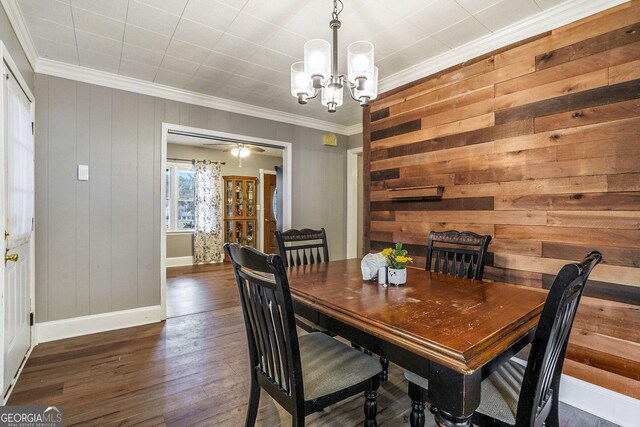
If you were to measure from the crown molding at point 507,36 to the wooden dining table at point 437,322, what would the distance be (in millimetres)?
1793

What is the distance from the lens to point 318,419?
1751 mm

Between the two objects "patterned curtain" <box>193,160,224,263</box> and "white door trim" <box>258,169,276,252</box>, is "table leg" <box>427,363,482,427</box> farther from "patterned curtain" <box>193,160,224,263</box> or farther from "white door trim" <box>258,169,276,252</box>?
"white door trim" <box>258,169,276,252</box>

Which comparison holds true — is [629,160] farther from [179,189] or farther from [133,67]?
[179,189]

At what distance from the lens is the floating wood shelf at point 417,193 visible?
263 cm

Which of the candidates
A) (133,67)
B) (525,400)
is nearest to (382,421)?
(525,400)

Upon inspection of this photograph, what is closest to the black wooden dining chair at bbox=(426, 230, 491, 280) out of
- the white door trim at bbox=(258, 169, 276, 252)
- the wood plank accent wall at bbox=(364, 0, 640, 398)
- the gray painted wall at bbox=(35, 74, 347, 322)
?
the wood plank accent wall at bbox=(364, 0, 640, 398)

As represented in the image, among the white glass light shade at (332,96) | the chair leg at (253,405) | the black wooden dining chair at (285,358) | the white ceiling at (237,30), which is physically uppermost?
the white ceiling at (237,30)

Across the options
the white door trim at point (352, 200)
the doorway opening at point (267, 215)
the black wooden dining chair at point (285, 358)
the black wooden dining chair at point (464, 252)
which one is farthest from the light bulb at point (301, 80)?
the doorway opening at point (267, 215)

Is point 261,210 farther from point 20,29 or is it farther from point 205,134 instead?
point 20,29

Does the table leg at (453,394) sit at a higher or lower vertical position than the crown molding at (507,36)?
lower

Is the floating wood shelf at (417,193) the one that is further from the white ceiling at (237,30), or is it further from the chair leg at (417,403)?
the chair leg at (417,403)

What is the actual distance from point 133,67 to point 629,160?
3.82 meters

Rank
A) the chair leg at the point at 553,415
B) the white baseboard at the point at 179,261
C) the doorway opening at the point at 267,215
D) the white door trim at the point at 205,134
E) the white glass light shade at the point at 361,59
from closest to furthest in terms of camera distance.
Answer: the chair leg at the point at 553,415
the white glass light shade at the point at 361,59
the white door trim at the point at 205,134
the white baseboard at the point at 179,261
the doorway opening at the point at 267,215

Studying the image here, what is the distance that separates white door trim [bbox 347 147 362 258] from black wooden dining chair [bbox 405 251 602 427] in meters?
3.56
